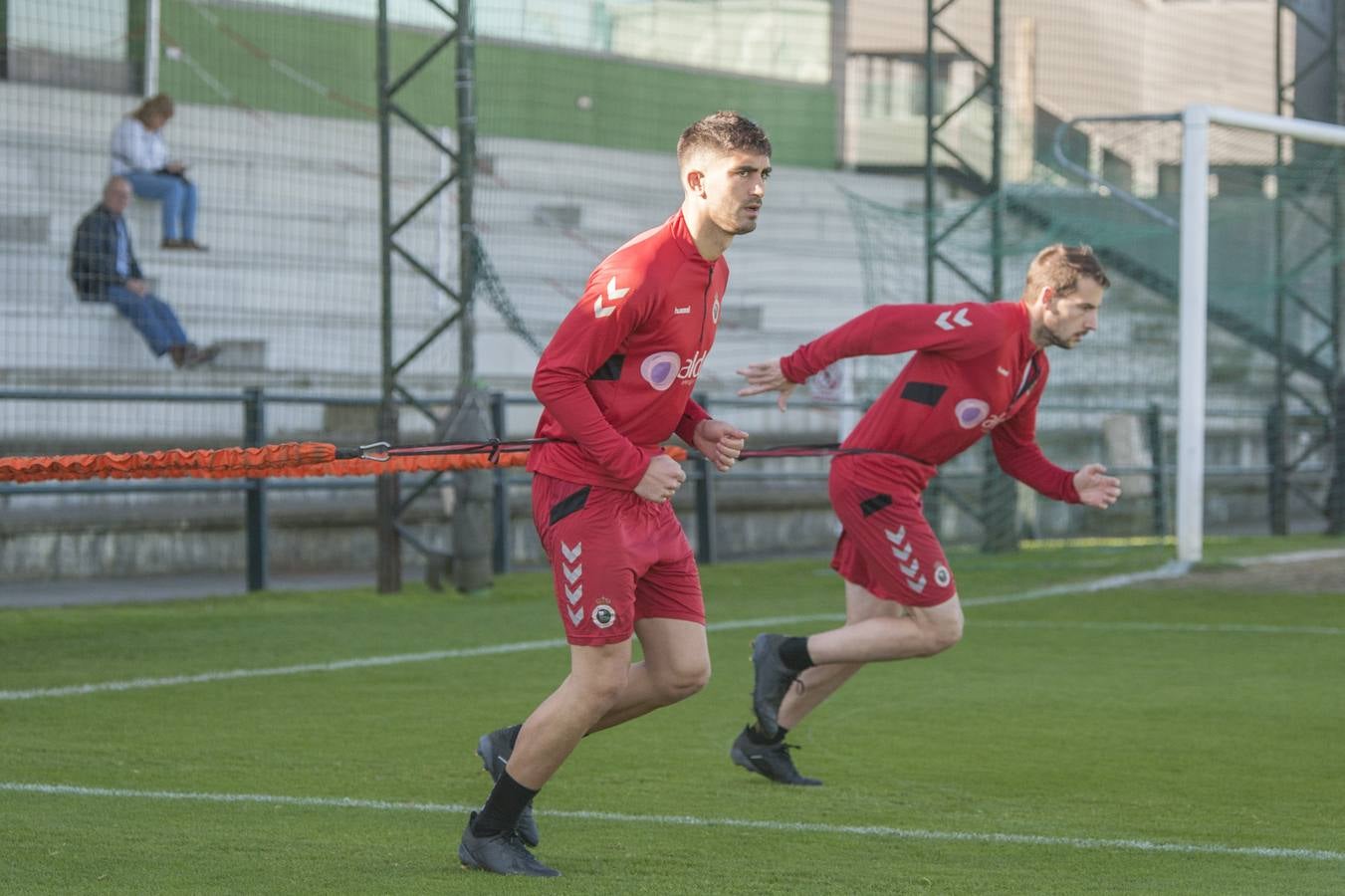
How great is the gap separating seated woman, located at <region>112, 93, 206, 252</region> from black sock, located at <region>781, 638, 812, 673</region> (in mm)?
11216

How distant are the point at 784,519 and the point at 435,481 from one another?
218 inches

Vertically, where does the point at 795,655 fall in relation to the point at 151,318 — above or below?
below

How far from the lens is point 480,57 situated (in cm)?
1845

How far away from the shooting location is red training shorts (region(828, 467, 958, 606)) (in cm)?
681

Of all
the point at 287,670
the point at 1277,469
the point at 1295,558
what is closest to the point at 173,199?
the point at 287,670

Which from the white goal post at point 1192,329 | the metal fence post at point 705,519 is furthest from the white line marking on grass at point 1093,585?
the metal fence post at point 705,519

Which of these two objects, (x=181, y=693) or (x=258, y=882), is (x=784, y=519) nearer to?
(x=181, y=693)

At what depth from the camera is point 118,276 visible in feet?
50.3

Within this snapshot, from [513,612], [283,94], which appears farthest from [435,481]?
[283,94]

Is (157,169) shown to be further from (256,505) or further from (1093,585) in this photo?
(1093,585)

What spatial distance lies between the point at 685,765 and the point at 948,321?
6.03 feet

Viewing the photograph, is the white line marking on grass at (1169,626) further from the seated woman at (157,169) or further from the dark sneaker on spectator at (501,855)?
the seated woman at (157,169)

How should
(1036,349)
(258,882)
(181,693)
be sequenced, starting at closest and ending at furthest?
(258,882) < (1036,349) < (181,693)

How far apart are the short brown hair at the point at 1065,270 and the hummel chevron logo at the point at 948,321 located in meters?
0.28
